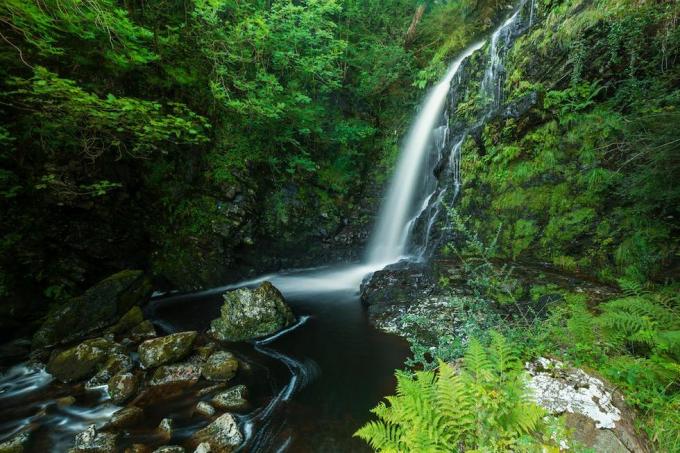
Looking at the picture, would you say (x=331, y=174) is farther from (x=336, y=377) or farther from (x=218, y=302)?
(x=336, y=377)

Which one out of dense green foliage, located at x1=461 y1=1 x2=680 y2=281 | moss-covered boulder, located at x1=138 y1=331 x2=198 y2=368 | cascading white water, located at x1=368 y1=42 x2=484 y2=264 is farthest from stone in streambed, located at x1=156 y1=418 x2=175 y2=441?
cascading white water, located at x1=368 y1=42 x2=484 y2=264

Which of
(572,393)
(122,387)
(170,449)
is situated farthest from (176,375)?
(572,393)

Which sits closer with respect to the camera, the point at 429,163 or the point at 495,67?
the point at 495,67

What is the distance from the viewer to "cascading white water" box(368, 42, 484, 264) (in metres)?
10.9

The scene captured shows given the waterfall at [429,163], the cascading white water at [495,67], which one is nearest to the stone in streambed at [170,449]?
the waterfall at [429,163]

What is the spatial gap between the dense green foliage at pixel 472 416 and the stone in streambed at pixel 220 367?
136 inches

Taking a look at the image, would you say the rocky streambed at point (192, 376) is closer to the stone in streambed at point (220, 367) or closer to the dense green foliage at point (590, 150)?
the stone in streambed at point (220, 367)

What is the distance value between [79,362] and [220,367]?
2.31 metres

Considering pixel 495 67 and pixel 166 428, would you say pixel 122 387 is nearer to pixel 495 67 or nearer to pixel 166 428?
pixel 166 428

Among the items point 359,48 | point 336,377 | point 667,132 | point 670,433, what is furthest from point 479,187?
point 359,48

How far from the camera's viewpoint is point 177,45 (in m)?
8.87

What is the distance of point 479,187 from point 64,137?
9430mm

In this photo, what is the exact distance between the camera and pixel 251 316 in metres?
6.67

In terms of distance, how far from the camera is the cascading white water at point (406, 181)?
10898 millimetres
